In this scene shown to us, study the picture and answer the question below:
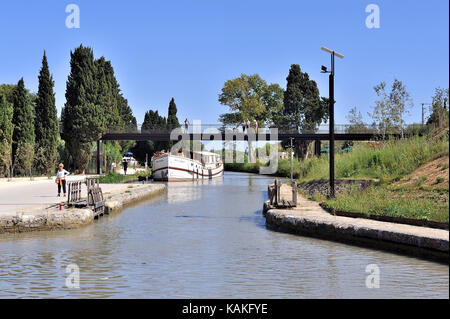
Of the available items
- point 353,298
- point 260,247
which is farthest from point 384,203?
point 353,298

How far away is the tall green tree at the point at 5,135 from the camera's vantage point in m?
48.1

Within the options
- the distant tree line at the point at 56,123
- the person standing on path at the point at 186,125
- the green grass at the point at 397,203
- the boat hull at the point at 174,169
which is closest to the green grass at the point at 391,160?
the green grass at the point at 397,203

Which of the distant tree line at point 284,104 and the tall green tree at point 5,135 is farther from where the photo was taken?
the distant tree line at point 284,104

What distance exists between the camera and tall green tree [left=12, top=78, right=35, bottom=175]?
50719 mm

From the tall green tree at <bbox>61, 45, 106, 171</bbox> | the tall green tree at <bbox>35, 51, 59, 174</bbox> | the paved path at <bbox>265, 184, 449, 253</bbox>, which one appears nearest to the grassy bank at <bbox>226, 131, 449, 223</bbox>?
the paved path at <bbox>265, 184, 449, 253</bbox>

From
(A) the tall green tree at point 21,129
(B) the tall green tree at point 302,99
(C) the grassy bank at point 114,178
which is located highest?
(B) the tall green tree at point 302,99

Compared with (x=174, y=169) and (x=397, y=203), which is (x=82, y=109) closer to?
(x=174, y=169)

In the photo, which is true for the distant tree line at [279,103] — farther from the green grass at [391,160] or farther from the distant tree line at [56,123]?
the green grass at [391,160]

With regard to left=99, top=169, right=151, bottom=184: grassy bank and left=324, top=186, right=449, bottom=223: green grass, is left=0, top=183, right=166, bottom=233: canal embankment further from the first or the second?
left=99, top=169, right=151, bottom=184: grassy bank

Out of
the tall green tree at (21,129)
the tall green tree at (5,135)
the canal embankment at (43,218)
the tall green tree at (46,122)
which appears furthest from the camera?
the tall green tree at (46,122)

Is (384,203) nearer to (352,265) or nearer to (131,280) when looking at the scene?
(352,265)

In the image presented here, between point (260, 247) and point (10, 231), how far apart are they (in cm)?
766

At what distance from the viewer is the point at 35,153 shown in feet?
174

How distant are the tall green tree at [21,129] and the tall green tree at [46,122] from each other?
5.02 ft
